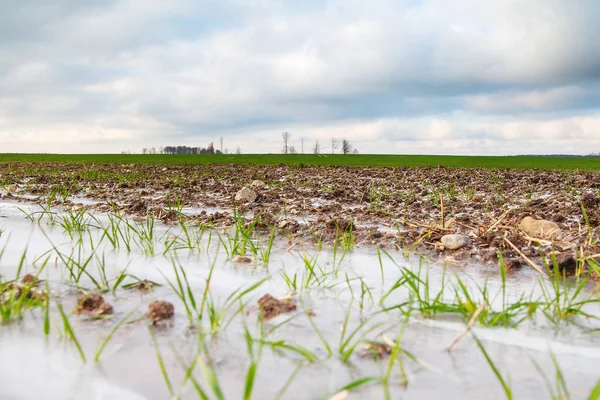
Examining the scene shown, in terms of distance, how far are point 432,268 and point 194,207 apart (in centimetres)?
389

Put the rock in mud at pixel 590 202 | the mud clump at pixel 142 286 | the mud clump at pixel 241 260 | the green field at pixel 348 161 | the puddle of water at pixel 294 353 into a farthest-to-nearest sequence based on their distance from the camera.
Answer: the green field at pixel 348 161, the rock in mud at pixel 590 202, the mud clump at pixel 241 260, the mud clump at pixel 142 286, the puddle of water at pixel 294 353

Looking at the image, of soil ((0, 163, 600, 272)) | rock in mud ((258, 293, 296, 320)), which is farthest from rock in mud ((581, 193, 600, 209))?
rock in mud ((258, 293, 296, 320))

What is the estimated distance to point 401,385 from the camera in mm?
1418

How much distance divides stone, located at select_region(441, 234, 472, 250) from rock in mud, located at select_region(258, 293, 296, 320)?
1.81 metres

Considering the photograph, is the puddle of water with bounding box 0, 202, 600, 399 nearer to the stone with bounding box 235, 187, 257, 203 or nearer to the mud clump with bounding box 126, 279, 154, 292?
the mud clump with bounding box 126, 279, 154, 292

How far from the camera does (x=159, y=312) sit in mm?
1917

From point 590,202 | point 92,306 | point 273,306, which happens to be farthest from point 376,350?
point 590,202

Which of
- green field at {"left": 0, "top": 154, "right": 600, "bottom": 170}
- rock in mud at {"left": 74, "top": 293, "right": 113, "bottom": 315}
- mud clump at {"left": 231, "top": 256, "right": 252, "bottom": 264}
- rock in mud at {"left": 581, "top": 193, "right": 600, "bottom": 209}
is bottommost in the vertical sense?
mud clump at {"left": 231, "top": 256, "right": 252, "bottom": 264}

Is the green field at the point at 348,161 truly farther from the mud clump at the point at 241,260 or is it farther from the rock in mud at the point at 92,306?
the rock in mud at the point at 92,306

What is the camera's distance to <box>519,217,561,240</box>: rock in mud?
12.3 feet

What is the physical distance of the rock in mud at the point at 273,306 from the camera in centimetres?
200

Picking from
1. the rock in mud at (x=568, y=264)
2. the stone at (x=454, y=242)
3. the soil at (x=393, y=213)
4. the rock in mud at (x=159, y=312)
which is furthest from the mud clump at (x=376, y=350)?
the stone at (x=454, y=242)

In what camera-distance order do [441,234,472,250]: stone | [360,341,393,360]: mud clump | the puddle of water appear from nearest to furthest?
the puddle of water
[360,341,393,360]: mud clump
[441,234,472,250]: stone

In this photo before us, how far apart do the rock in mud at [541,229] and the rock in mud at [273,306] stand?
2.63 metres
